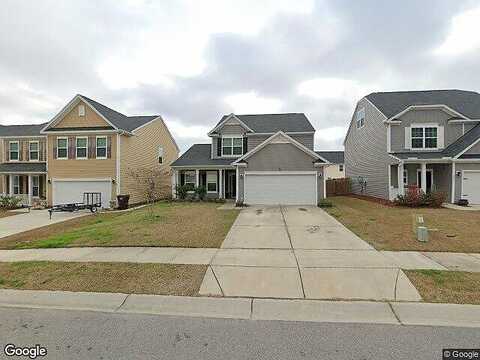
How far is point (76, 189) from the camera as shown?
2080cm

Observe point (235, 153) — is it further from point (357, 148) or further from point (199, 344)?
point (199, 344)

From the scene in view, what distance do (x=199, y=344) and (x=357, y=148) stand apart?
26.3 m

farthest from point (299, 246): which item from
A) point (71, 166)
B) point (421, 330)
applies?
point (71, 166)

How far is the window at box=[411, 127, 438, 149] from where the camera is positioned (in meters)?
20.2

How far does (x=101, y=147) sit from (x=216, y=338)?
65.6ft

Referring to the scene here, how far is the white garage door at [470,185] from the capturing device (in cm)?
1803

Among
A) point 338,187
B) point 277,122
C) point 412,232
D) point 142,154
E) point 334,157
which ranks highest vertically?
point 277,122

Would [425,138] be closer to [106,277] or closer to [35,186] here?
[106,277]

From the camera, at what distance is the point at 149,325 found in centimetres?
399

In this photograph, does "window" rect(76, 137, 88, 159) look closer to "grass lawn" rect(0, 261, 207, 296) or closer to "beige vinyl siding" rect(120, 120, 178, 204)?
"beige vinyl siding" rect(120, 120, 178, 204)

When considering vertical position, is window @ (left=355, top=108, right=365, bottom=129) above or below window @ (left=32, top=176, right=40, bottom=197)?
above

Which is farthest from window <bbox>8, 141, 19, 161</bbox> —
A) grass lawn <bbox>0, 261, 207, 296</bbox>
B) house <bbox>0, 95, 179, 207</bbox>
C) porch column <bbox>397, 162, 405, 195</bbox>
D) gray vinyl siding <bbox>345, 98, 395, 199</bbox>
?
porch column <bbox>397, 162, 405, 195</bbox>

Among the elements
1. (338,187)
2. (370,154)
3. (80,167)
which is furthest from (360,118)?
(80,167)

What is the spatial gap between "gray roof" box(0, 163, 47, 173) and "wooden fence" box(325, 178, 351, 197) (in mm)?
25299
